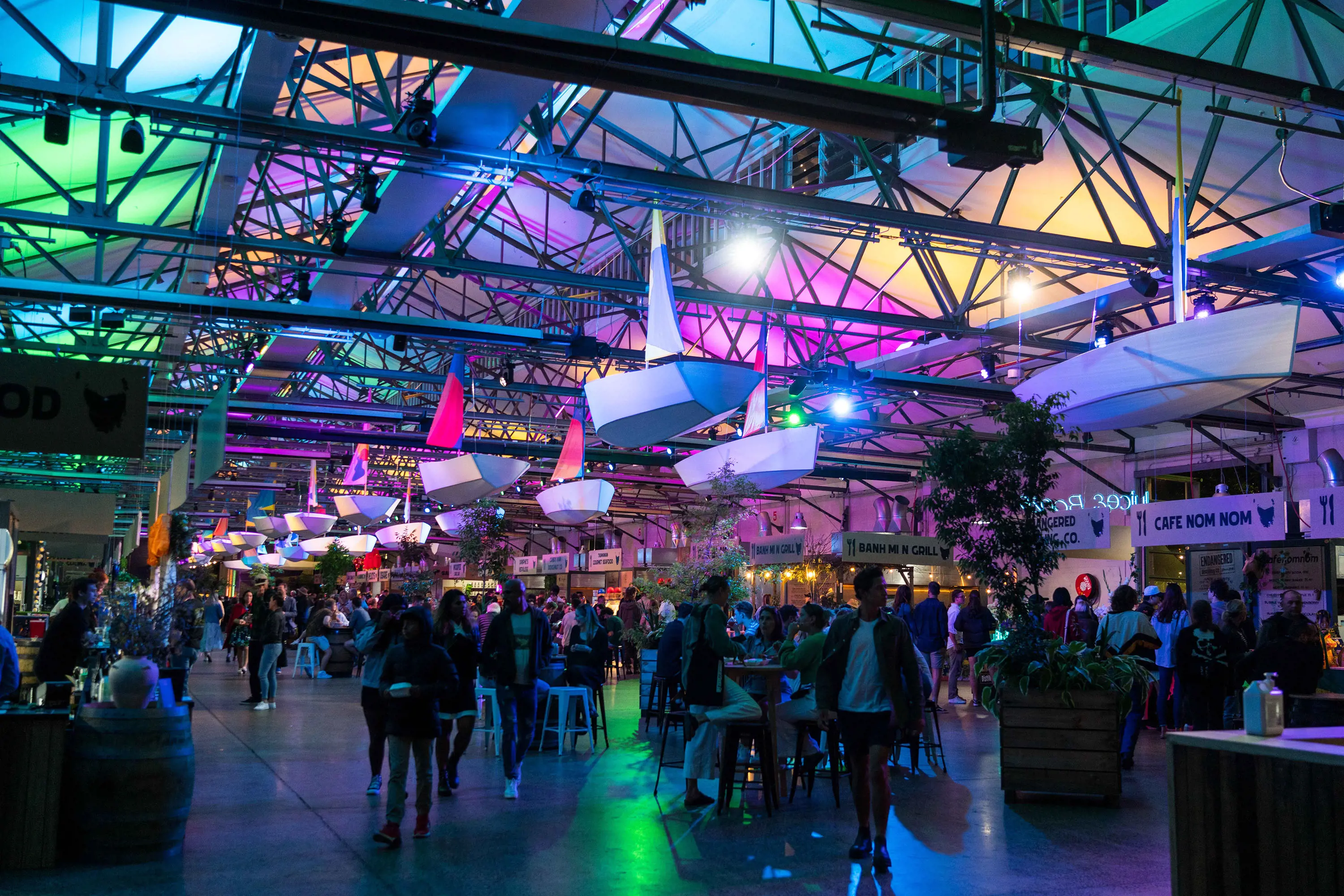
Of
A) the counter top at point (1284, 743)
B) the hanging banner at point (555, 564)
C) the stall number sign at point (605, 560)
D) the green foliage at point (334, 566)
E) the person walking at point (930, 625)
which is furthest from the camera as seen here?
the hanging banner at point (555, 564)

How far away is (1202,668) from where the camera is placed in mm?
8609

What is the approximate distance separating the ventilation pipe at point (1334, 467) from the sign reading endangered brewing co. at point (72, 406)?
46.7ft

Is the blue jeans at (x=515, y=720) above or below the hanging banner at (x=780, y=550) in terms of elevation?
below

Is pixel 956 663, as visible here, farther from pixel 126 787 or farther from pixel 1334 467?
pixel 126 787

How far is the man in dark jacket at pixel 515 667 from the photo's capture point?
7.22m

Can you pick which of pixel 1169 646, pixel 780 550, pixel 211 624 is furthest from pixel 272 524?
pixel 1169 646

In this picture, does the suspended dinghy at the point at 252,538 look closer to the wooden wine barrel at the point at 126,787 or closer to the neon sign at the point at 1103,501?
the neon sign at the point at 1103,501

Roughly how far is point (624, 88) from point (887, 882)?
4.03 meters

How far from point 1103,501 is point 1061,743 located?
13.9 meters

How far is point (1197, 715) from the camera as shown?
8656 mm

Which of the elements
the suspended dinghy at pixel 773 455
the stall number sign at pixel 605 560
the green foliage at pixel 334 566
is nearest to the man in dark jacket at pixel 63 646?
the suspended dinghy at pixel 773 455

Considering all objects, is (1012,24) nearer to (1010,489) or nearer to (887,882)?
(1010,489)

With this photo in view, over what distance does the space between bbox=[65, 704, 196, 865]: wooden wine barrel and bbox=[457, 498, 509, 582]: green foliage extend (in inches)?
532

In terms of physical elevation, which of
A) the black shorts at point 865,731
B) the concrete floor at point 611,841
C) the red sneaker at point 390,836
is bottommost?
the concrete floor at point 611,841
